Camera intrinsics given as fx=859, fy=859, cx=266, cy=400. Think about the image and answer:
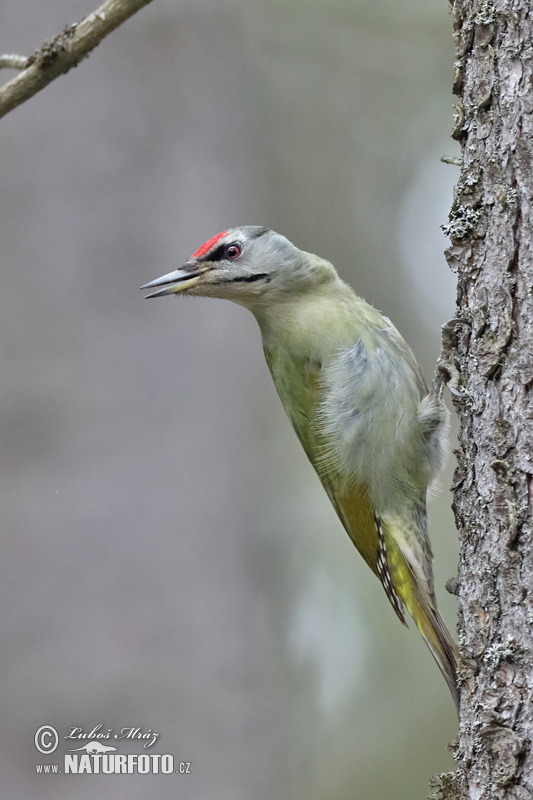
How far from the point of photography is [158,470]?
13.6 feet

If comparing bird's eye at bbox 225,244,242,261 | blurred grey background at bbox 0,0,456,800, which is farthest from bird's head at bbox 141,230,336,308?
blurred grey background at bbox 0,0,456,800

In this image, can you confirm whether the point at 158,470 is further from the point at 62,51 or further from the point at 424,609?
the point at 62,51

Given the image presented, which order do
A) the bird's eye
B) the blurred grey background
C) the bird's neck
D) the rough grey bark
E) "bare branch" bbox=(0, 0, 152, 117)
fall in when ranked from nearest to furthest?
the rough grey bark, "bare branch" bbox=(0, 0, 152, 117), the bird's neck, the bird's eye, the blurred grey background

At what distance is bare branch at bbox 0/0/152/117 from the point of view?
7.44 ft

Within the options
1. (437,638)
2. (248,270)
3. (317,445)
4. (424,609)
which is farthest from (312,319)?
(437,638)

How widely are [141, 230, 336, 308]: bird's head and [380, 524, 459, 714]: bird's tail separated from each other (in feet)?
3.52

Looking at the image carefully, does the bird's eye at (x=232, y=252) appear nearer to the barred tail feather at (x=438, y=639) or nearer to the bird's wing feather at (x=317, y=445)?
the bird's wing feather at (x=317, y=445)

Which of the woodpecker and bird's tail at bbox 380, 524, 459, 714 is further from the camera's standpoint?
the woodpecker

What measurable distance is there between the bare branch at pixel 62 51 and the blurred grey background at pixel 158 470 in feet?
5.91

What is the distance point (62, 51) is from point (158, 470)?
2252mm

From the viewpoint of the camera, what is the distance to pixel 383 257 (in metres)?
6.87

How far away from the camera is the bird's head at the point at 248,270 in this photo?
3264mm

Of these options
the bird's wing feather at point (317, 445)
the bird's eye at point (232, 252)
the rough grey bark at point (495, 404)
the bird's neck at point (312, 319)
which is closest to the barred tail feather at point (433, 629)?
the bird's wing feather at point (317, 445)

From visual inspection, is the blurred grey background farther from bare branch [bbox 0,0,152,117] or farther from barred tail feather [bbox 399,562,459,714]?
bare branch [bbox 0,0,152,117]
